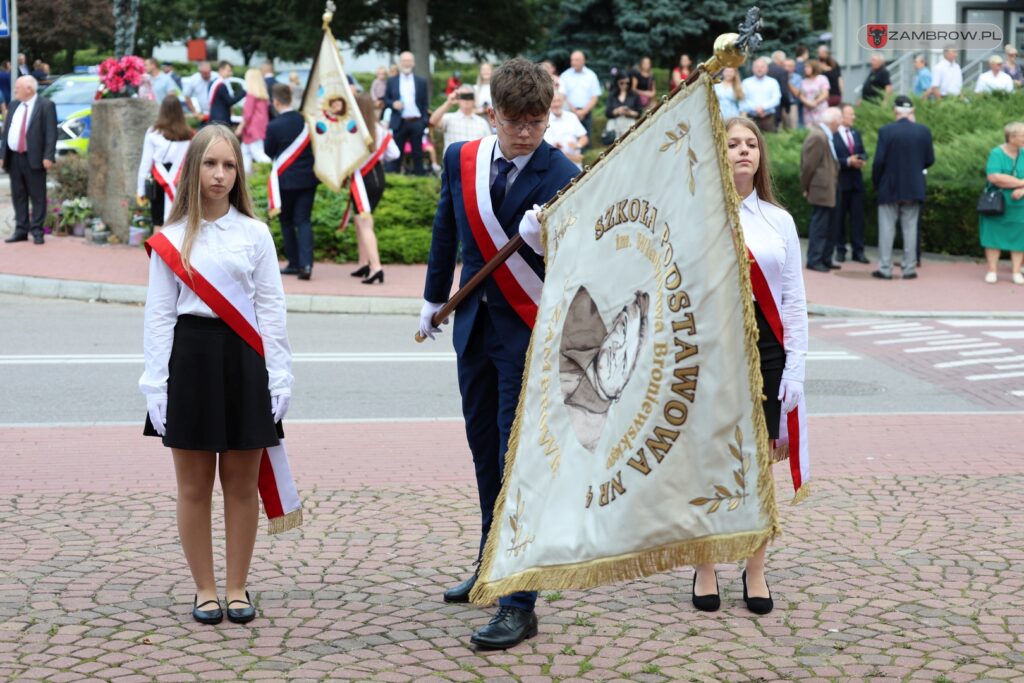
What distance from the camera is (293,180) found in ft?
50.3

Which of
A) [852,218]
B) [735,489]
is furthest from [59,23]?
[735,489]

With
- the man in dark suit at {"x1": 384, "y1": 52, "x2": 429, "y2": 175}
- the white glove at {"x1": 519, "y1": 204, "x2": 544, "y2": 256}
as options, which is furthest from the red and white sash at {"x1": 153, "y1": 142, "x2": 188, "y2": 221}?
the white glove at {"x1": 519, "y1": 204, "x2": 544, "y2": 256}

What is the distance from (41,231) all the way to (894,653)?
15.5 m

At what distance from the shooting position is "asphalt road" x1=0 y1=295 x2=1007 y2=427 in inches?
394

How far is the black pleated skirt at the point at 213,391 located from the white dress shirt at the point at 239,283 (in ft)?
0.13

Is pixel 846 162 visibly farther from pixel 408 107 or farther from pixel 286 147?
pixel 286 147

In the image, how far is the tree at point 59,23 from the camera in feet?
156

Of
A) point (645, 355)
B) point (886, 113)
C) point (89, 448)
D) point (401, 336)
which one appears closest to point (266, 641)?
point (645, 355)

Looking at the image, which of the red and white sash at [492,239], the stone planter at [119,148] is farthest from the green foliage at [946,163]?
the red and white sash at [492,239]

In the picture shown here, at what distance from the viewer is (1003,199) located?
1723 centimetres

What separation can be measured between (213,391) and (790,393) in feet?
6.84

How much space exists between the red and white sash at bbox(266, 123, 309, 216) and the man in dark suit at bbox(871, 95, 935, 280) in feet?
22.6

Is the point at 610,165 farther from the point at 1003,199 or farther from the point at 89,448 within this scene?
the point at 1003,199

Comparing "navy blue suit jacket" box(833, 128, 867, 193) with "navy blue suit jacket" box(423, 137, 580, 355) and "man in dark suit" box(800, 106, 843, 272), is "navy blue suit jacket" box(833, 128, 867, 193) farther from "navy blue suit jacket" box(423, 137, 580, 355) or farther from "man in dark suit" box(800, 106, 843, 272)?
"navy blue suit jacket" box(423, 137, 580, 355)
